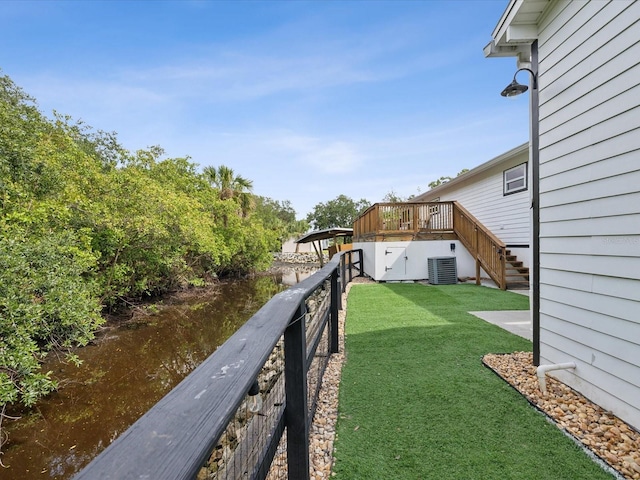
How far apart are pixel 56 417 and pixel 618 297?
20.2ft

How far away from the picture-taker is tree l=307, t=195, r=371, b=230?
144 feet

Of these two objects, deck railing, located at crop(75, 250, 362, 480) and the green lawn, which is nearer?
deck railing, located at crop(75, 250, 362, 480)

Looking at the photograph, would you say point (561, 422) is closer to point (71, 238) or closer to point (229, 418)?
point (229, 418)

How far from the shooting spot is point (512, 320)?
523cm

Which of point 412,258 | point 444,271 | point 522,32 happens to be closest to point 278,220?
point 412,258

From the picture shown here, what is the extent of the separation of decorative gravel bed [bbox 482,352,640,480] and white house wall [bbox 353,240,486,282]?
22.3 ft

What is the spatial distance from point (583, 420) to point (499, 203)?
8972mm

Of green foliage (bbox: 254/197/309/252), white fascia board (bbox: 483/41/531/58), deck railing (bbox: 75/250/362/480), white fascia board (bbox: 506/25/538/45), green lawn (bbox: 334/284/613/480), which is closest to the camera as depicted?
deck railing (bbox: 75/250/362/480)

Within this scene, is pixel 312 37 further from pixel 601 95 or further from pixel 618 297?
pixel 618 297

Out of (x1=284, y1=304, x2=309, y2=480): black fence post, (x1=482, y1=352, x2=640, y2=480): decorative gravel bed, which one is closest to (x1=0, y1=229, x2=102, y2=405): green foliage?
(x1=284, y1=304, x2=309, y2=480): black fence post

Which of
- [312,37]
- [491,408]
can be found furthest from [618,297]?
[312,37]

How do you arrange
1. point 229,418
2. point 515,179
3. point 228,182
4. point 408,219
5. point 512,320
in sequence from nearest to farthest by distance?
point 229,418 → point 512,320 → point 515,179 → point 408,219 → point 228,182

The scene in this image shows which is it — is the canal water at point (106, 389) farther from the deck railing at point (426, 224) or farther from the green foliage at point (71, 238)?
the deck railing at point (426, 224)

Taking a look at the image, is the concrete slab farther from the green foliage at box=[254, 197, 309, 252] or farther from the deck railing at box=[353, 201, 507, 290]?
the green foliage at box=[254, 197, 309, 252]
